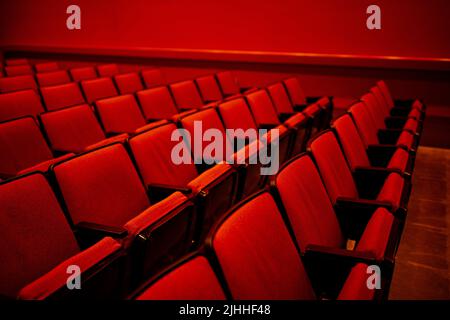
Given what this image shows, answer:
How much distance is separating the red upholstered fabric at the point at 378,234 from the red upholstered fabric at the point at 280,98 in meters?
1.47

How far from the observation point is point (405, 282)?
1.22 m

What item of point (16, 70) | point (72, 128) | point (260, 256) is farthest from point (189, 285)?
point (16, 70)

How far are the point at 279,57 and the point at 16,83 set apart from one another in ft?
6.50

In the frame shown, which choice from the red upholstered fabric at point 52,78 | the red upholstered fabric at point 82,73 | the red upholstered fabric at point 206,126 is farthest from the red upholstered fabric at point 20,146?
the red upholstered fabric at point 82,73

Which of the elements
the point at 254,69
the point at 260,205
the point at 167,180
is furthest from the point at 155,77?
the point at 260,205

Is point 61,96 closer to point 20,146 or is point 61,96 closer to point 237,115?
point 20,146

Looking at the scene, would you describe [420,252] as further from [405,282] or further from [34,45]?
[34,45]

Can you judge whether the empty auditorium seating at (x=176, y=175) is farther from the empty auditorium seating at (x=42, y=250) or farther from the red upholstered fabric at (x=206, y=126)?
the empty auditorium seating at (x=42, y=250)

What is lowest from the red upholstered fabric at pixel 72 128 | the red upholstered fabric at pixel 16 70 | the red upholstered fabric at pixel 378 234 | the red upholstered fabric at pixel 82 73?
the red upholstered fabric at pixel 378 234

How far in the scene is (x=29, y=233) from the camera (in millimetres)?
829

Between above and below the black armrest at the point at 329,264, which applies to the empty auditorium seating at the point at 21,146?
above

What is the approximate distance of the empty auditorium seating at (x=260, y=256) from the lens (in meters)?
0.61

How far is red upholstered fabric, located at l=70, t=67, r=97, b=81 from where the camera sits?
119 inches
